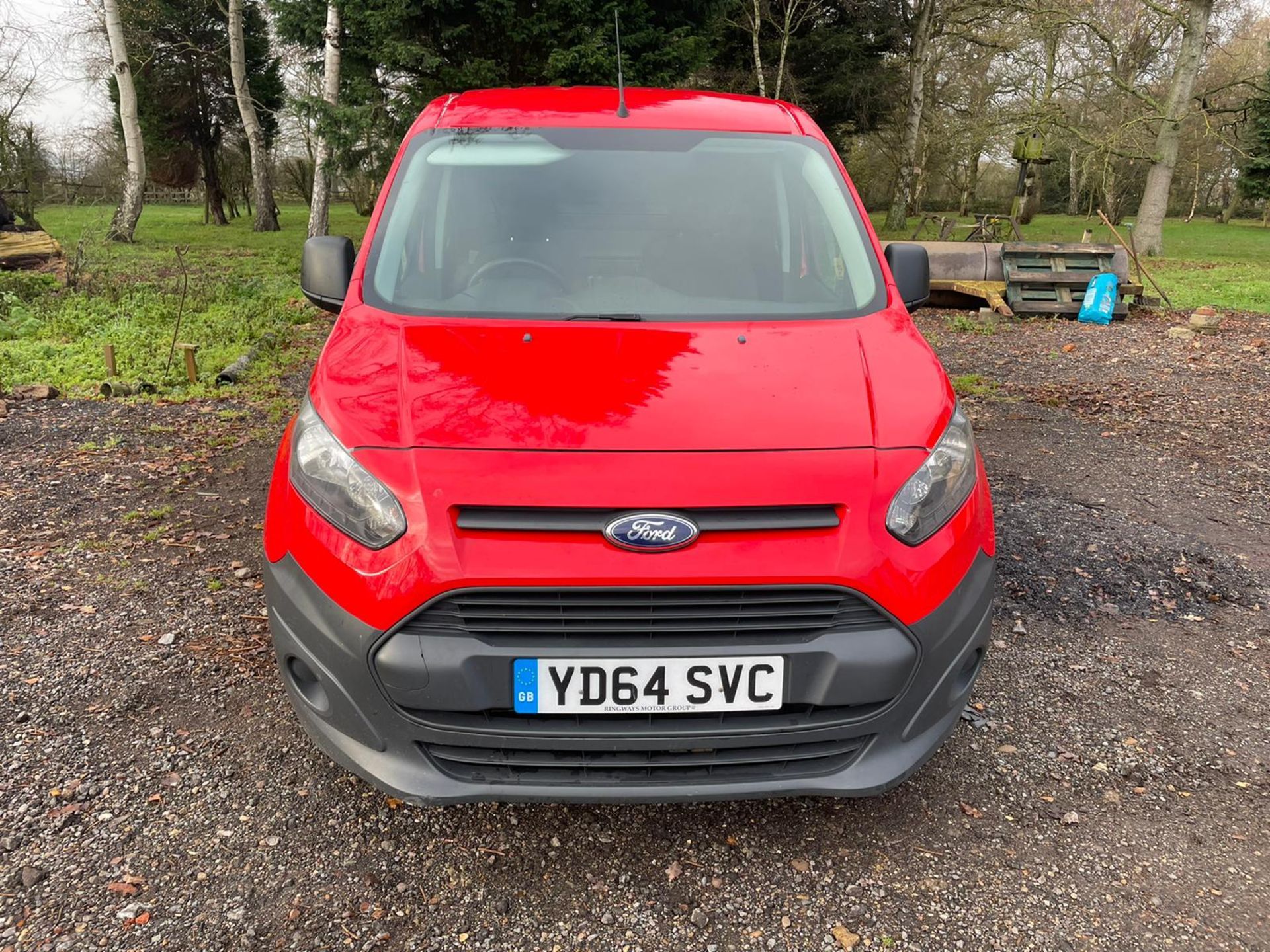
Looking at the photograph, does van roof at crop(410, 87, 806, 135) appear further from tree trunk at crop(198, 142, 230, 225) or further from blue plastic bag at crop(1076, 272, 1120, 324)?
tree trunk at crop(198, 142, 230, 225)

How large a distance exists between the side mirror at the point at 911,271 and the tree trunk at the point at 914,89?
2420 cm

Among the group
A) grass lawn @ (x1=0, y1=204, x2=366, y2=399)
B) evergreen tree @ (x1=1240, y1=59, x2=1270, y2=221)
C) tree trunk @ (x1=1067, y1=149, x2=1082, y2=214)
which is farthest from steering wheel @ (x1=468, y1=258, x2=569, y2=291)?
tree trunk @ (x1=1067, y1=149, x2=1082, y2=214)

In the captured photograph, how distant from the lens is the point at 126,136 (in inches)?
719

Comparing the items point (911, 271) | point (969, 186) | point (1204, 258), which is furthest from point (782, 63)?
point (911, 271)

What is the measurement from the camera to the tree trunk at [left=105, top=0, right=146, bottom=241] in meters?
17.3

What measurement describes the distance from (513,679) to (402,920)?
2.30 feet

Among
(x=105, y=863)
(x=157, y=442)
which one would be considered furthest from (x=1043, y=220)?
(x=105, y=863)

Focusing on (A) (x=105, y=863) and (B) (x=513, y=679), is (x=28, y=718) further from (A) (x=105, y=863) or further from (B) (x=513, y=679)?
(B) (x=513, y=679)

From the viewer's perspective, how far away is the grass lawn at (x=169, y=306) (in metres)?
7.33

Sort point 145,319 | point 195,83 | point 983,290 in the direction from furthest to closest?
1. point 195,83
2. point 983,290
3. point 145,319

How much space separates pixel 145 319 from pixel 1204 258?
918 inches

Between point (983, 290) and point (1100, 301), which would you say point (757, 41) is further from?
point (1100, 301)

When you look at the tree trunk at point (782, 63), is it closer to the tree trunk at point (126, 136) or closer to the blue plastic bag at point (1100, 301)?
the blue plastic bag at point (1100, 301)

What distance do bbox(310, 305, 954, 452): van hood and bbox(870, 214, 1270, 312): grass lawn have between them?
40.1 ft
